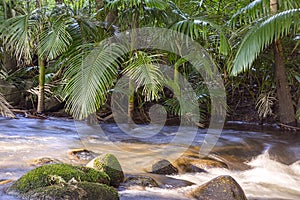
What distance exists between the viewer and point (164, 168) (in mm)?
3006

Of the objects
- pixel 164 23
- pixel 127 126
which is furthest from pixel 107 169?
pixel 164 23

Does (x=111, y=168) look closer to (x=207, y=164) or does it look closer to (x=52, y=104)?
(x=207, y=164)

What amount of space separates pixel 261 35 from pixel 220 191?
8.22ft

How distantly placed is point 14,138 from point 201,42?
3.45m

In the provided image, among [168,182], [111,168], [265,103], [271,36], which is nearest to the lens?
[111,168]

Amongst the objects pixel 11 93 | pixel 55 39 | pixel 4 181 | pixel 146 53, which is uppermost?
pixel 55 39

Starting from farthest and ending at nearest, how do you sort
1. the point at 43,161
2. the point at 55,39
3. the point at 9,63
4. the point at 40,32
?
the point at 9,63
the point at 40,32
the point at 55,39
the point at 43,161

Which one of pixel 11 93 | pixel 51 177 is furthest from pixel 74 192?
pixel 11 93

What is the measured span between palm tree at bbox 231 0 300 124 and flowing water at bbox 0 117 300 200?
0.59 metres

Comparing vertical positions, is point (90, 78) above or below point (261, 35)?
below

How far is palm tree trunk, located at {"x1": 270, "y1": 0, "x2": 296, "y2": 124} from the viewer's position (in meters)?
5.00

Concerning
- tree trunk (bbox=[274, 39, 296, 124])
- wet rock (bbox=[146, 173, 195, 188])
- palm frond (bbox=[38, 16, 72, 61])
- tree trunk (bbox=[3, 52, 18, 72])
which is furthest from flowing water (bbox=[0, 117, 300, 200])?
tree trunk (bbox=[3, 52, 18, 72])

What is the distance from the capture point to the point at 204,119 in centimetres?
605

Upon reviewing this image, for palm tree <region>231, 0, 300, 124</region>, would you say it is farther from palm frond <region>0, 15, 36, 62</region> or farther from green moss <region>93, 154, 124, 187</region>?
palm frond <region>0, 15, 36, 62</region>
